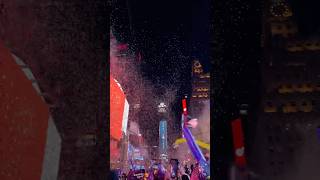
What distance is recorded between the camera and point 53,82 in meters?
1.55

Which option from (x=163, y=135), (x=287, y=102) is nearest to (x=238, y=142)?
(x=287, y=102)

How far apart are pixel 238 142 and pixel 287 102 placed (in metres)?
0.30

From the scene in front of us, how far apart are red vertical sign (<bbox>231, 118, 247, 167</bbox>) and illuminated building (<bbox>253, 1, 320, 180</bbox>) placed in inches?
2.8

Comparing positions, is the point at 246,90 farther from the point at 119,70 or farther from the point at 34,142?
the point at 119,70

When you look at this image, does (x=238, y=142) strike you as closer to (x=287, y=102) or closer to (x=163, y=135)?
(x=287, y=102)

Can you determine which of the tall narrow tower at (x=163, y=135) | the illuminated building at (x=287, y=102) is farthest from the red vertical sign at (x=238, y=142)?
the tall narrow tower at (x=163, y=135)

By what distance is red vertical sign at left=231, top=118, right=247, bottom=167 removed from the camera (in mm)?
1655

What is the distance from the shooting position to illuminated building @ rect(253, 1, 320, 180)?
164cm

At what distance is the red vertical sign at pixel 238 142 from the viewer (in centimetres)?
166

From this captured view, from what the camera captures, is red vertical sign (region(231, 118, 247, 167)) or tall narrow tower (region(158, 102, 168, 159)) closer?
red vertical sign (region(231, 118, 247, 167))

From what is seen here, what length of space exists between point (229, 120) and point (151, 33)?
4439 millimetres

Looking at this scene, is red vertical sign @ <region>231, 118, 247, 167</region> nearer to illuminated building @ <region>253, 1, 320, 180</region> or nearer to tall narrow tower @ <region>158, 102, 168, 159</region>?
illuminated building @ <region>253, 1, 320, 180</region>

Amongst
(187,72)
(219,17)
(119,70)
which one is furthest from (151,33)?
(187,72)

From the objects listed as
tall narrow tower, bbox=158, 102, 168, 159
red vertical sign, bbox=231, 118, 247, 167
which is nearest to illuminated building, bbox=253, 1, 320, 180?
red vertical sign, bbox=231, 118, 247, 167
